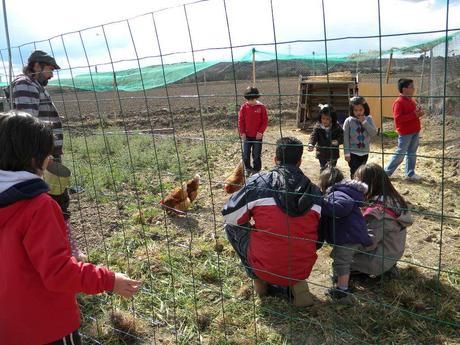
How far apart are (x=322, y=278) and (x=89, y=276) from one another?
7.56 ft

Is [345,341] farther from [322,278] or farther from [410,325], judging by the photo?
[322,278]

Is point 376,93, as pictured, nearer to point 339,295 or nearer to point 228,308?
point 339,295

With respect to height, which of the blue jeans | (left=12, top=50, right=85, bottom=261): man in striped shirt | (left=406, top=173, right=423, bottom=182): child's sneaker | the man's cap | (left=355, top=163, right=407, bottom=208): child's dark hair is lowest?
(left=406, top=173, right=423, bottom=182): child's sneaker

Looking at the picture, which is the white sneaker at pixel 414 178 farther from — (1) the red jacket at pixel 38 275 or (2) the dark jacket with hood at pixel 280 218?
(1) the red jacket at pixel 38 275

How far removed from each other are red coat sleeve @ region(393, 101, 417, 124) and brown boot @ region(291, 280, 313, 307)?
373 cm

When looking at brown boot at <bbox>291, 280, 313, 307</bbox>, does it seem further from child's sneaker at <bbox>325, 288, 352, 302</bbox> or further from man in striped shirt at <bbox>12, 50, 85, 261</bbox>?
man in striped shirt at <bbox>12, 50, 85, 261</bbox>

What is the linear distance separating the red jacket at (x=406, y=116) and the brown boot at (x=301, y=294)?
12.2 ft

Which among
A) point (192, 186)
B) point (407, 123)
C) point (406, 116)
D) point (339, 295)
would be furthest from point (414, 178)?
point (339, 295)

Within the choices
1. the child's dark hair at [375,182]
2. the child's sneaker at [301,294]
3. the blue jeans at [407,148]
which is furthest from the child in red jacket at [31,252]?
the blue jeans at [407,148]

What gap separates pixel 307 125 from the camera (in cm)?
1184

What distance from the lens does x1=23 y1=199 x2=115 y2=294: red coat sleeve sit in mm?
1492

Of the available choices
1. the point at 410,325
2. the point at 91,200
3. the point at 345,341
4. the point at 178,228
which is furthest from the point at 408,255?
the point at 91,200

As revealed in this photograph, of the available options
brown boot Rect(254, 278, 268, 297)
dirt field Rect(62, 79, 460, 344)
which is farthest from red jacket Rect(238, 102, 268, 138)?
brown boot Rect(254, 278, 268, 297)

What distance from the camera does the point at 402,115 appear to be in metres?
5.84
